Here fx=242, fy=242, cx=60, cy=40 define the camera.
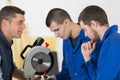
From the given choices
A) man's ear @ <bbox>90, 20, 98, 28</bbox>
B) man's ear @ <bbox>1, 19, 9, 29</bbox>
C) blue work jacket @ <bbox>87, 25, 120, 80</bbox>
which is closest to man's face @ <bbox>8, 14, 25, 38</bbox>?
man's ear @ <bbox>1, 19, 9, 29</bbox>

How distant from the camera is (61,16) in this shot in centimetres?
203

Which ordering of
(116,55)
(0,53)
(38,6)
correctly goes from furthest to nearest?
(38,6)
(0,53)
(116,55)

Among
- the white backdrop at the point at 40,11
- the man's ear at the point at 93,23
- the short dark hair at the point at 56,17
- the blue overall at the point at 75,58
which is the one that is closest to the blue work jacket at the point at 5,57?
the short dark hair at the point at 56,17

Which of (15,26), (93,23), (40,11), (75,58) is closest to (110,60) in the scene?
(93,23)

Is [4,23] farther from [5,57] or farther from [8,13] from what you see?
[5,57]

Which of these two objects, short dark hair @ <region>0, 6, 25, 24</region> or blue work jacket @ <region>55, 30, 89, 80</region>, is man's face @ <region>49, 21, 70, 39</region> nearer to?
blue work jacket @ <region>55, 30, 89, 80</region>

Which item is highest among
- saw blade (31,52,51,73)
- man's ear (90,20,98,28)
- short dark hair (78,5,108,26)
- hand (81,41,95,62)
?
short dark hair (78,5,108,26)

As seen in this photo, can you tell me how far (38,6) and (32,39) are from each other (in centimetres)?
42

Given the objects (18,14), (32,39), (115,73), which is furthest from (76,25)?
(32,39)

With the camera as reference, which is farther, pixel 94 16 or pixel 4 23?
pixel 4 23

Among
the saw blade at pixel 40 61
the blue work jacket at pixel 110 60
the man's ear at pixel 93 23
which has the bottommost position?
the saw blade at pixel 40 61

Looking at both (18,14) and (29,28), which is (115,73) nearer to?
(18,14)

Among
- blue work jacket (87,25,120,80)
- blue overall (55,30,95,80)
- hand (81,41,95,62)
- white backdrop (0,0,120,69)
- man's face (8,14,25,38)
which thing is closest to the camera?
blue work jacket (87,25,120,80)

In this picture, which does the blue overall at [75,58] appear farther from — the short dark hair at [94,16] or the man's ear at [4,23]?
the man's ear at [4,23]
